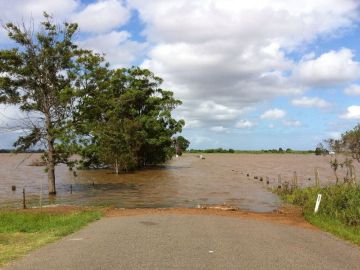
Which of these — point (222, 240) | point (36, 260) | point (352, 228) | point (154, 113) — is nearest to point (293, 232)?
point (352, 228)

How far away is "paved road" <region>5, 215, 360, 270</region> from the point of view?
9.26 metres

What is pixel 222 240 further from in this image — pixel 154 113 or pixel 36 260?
pixel 154 113

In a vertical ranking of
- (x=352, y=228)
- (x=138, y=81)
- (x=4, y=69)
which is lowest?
(x=352, y=228)

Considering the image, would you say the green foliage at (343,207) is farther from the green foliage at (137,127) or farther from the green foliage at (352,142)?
the green foliage at (137,127)

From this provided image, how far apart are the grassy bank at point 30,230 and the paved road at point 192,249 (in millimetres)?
416

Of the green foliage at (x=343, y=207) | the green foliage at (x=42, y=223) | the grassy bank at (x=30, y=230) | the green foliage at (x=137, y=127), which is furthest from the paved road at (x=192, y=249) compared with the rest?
the green foliage at (x=137, y=127)

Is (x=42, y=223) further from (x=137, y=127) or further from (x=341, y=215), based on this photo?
(x=137, y=127)

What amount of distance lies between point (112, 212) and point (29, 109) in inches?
546

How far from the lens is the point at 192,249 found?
35.1ft

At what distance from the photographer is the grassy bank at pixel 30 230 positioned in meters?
10.9

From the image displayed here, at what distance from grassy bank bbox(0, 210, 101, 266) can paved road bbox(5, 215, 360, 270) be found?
416 mm

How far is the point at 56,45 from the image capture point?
1209 inches

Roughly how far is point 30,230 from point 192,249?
6.01 metres

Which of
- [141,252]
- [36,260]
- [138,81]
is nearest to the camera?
[36,260]
